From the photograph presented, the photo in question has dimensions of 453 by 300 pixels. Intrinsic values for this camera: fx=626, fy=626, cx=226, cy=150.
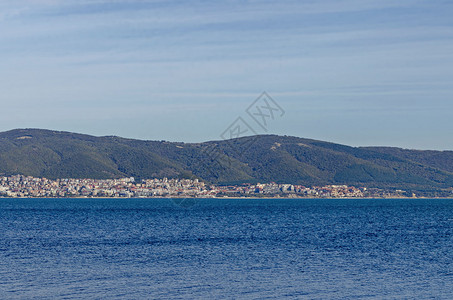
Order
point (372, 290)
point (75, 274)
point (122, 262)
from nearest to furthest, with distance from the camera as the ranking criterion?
point (372, 290) < point (75, 274) < point (122, 262)

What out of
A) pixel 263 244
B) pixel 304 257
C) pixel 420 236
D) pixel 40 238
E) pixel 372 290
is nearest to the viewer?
pixel 372 290

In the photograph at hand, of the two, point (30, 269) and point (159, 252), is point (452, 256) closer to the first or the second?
point (159, 252)

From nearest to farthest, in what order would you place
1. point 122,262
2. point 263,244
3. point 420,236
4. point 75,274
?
point 75,274
point 122,262
point 263,244
point 420,236

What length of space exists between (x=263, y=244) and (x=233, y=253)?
8.55 meters

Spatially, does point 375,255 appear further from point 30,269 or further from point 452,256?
point 30,269

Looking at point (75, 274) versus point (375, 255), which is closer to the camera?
point (75, 274)

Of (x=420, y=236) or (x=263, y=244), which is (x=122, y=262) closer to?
(x=263, y=244)

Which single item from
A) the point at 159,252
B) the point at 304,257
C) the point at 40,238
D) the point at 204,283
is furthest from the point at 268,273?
the point at 40,238

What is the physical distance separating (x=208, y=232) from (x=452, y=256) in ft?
100

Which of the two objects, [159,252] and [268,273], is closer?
[268,273]

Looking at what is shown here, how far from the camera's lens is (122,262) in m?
42.2

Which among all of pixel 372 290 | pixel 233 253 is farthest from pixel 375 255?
pixel 372 290

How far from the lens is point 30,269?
38.7 meters

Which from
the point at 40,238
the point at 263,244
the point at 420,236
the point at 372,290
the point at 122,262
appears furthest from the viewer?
the point at 420,236
